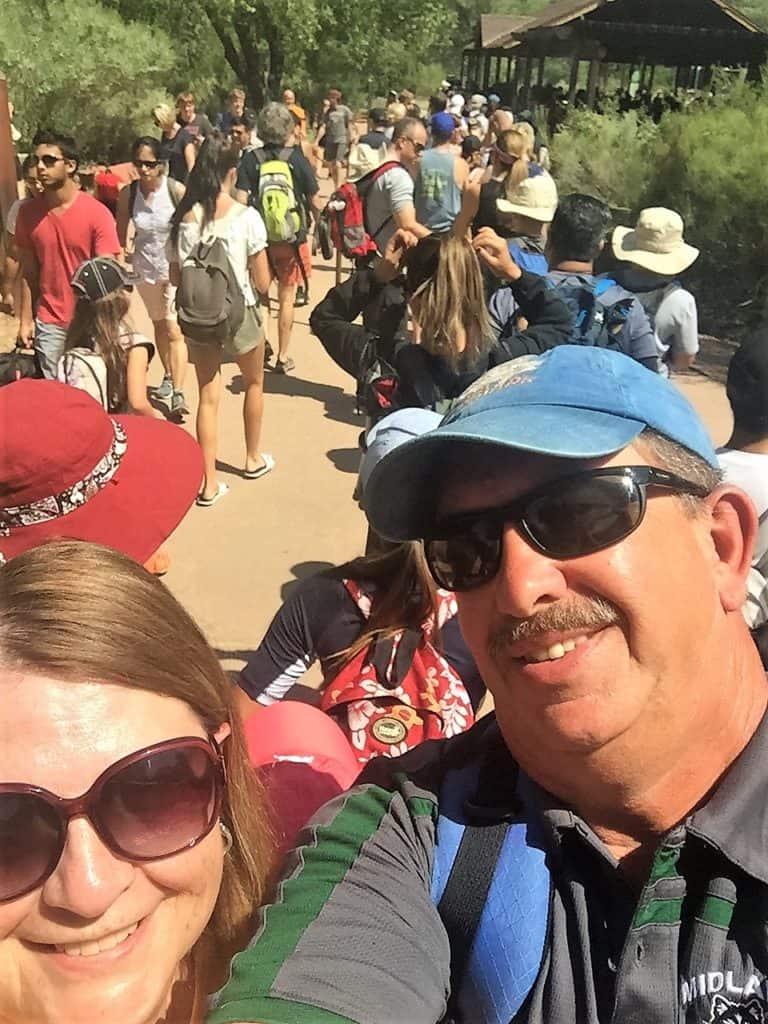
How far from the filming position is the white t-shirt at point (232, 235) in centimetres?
484

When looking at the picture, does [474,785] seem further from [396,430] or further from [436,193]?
[436,193]

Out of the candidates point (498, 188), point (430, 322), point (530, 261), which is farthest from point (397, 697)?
point (498, 188)

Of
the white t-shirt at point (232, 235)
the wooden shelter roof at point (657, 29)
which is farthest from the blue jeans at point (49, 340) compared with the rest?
the wooden shelter roof at point (657, 29)

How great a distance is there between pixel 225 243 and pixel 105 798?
159 inches

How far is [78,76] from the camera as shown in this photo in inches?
654

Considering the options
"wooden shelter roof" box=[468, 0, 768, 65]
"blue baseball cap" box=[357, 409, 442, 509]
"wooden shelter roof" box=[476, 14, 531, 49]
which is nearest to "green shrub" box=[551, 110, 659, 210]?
"wooden shelter roof" box=[468, 0, 768, 65]

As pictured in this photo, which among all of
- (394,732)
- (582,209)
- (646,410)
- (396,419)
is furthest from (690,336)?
(646,410)

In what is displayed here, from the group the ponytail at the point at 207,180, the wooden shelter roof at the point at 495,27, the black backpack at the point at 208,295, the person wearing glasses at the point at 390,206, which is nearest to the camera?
the black backpack at the point at 208,295

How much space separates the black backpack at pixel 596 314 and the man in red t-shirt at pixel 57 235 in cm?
256

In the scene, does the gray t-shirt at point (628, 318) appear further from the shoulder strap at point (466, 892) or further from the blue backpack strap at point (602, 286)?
the shoulder strap at point (466, 892)

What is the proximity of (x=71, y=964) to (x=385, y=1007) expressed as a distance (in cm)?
40

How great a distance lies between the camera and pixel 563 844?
1.26 meters

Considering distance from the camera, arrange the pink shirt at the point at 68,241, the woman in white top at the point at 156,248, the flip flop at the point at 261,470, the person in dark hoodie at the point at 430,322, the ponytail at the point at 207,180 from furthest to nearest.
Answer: the woman in white top at the point at 156,248 < the flip flop at the point at 261,470 < the pink shirt at the point at 68,241 < the ponytail at the point at 207,180 < the person in dark hoodie at the point at 430,322

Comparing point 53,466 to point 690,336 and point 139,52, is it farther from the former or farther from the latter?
point 139,52
